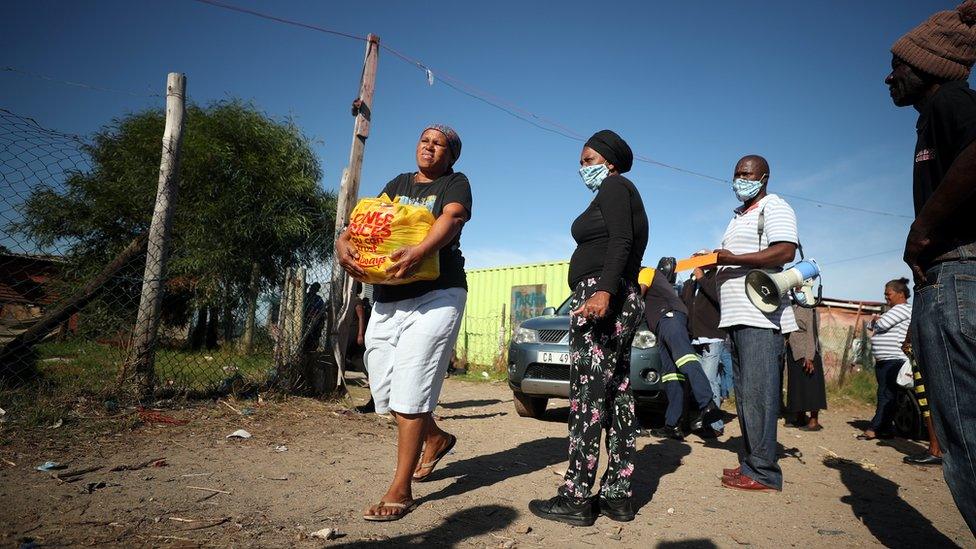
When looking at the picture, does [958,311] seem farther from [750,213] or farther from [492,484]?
[492,484]

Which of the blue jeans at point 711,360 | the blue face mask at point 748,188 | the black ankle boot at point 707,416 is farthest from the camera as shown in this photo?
the blue jeans at point 711,360

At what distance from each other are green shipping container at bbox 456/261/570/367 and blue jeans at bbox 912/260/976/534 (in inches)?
470

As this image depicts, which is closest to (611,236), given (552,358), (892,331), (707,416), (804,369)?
(552,358)

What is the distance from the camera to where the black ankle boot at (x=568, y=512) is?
2.71 meters

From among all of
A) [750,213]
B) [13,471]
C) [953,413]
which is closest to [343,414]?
[13,471]

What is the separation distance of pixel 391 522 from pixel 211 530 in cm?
77

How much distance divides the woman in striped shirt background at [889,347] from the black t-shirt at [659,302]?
2.69 m

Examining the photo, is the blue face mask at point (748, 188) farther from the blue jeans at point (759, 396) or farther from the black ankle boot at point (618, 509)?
the black ankle boot at point (618, 509)

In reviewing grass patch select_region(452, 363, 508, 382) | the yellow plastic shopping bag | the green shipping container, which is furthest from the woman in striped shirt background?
the green shipping container

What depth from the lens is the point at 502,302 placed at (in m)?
16.6

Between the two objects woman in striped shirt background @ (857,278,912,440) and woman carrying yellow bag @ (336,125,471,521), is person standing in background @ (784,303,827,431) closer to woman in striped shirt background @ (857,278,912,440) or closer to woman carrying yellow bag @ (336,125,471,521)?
woman in striped shirt background @ (857,278,912,440)

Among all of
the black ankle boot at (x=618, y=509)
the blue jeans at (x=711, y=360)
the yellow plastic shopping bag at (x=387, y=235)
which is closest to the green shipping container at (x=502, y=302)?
the blue jeans at (x=711, y=360)

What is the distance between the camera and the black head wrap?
2959 mm

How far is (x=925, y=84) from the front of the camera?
6.72ft
